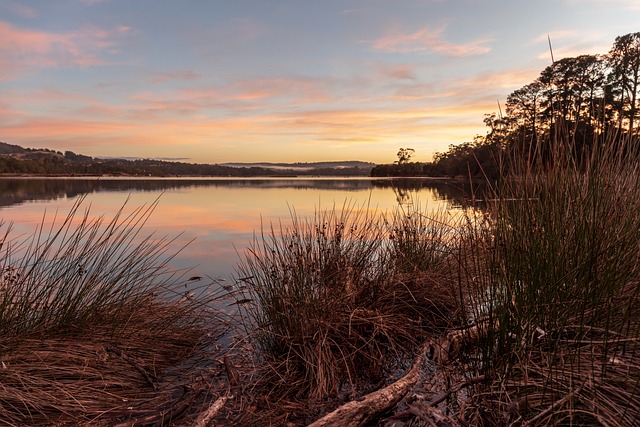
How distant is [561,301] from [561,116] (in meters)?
1.81

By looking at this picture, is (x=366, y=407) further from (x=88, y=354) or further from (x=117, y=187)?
(x=117, y=187)

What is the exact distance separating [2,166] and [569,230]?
289 feet

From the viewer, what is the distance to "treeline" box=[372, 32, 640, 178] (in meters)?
3.39

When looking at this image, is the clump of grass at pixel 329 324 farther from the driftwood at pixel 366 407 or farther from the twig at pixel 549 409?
the twig at pixel 549 409

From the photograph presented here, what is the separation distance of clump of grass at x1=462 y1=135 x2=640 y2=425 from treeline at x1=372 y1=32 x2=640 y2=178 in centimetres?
32

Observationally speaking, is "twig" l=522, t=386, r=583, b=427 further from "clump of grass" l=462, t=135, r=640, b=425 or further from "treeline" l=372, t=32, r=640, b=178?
"treeline" l=372, t=32, r=640, b=178

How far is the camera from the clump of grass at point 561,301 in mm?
2012

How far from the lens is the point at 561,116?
3.56m

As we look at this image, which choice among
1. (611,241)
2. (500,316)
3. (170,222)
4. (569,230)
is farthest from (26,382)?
(170,222)

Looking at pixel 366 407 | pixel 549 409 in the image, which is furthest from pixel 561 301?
pixel 366 407

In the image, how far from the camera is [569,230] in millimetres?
2834

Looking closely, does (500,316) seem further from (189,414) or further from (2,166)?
(2,166)

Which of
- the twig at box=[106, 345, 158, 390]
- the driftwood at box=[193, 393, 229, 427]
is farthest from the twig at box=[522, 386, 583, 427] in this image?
the twig at box=[106, 345, 158, 390]

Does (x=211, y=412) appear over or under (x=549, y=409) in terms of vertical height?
under
